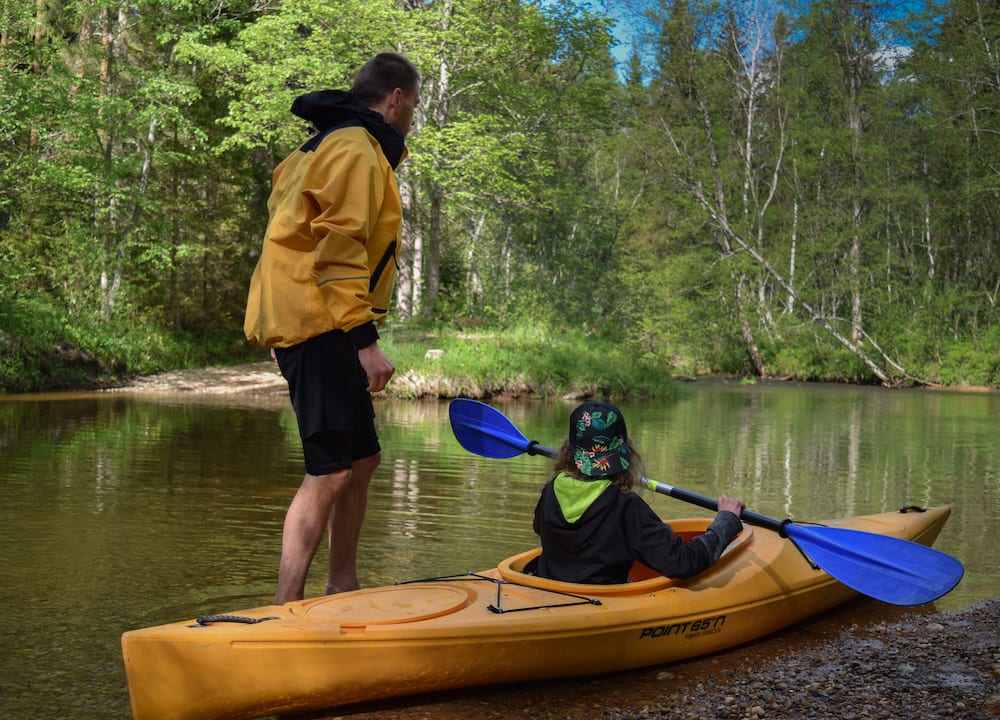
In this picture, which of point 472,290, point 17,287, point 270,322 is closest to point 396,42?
point 472,290

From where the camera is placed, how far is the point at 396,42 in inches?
656

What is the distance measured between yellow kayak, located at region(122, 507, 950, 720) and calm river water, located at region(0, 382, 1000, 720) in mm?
300

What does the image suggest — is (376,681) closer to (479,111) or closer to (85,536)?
(85,536)

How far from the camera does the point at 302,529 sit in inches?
113

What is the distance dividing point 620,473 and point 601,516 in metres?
0.15

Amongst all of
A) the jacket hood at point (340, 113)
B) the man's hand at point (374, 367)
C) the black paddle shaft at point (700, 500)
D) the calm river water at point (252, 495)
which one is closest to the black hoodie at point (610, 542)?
the black paddle shaft at point (700, 500)

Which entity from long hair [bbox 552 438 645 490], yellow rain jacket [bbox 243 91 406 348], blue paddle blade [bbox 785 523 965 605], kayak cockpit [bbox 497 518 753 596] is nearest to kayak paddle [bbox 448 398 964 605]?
blue paddle blade [bbox 785 523 965 605]

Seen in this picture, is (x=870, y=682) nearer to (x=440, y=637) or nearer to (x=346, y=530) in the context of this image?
(x=440, y=637)

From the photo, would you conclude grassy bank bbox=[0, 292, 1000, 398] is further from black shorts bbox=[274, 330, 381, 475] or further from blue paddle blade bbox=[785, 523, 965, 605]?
black shorts bbox=[274, 330, 381, 475]

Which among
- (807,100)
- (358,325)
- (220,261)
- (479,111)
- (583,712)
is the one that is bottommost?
(583,712)

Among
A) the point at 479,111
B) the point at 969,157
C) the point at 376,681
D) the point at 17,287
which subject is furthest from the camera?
the point at 969,157

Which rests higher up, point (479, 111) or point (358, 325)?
point (479, 111)

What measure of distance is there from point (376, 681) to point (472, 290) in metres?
17.5

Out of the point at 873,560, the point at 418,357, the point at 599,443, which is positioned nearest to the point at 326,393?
the point at 599,443
